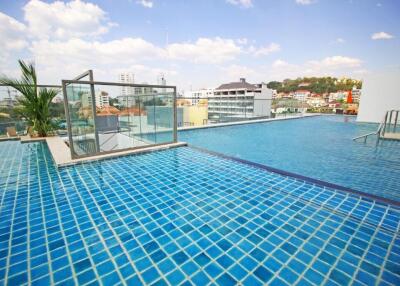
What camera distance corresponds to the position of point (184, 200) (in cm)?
229

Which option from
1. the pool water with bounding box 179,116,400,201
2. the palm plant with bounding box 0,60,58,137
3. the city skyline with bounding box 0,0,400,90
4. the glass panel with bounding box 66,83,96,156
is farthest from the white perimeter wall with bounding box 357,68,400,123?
the palm plant with bounding box 0,60,58,137

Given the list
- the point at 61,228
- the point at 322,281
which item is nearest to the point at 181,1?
the point at 61,228

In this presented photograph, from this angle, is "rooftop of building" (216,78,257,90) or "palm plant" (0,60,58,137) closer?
"palm plant" (0,60,58,137)

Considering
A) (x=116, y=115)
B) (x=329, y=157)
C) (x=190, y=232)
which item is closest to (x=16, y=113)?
(x=116, y=115)

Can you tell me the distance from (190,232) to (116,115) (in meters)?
4.64

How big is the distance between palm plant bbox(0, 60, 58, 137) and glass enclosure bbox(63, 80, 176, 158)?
170 cm

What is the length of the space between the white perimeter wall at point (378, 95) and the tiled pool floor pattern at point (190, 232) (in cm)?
1391

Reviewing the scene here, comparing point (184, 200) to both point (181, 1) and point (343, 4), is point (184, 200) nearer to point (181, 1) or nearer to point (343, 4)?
point (181, 1)

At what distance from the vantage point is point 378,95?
482 inches

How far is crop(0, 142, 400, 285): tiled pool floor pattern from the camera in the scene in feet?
4.27

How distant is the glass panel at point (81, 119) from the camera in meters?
3.68

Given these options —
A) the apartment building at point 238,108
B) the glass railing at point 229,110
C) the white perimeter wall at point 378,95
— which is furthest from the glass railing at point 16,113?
the white perimeter wall at point 378,95

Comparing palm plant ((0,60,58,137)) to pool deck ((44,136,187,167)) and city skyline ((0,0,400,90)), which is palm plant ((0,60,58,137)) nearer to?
city skyline ((0,0,400,90))

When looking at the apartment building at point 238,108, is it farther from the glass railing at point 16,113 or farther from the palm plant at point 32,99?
the palm plant at point 32,99
